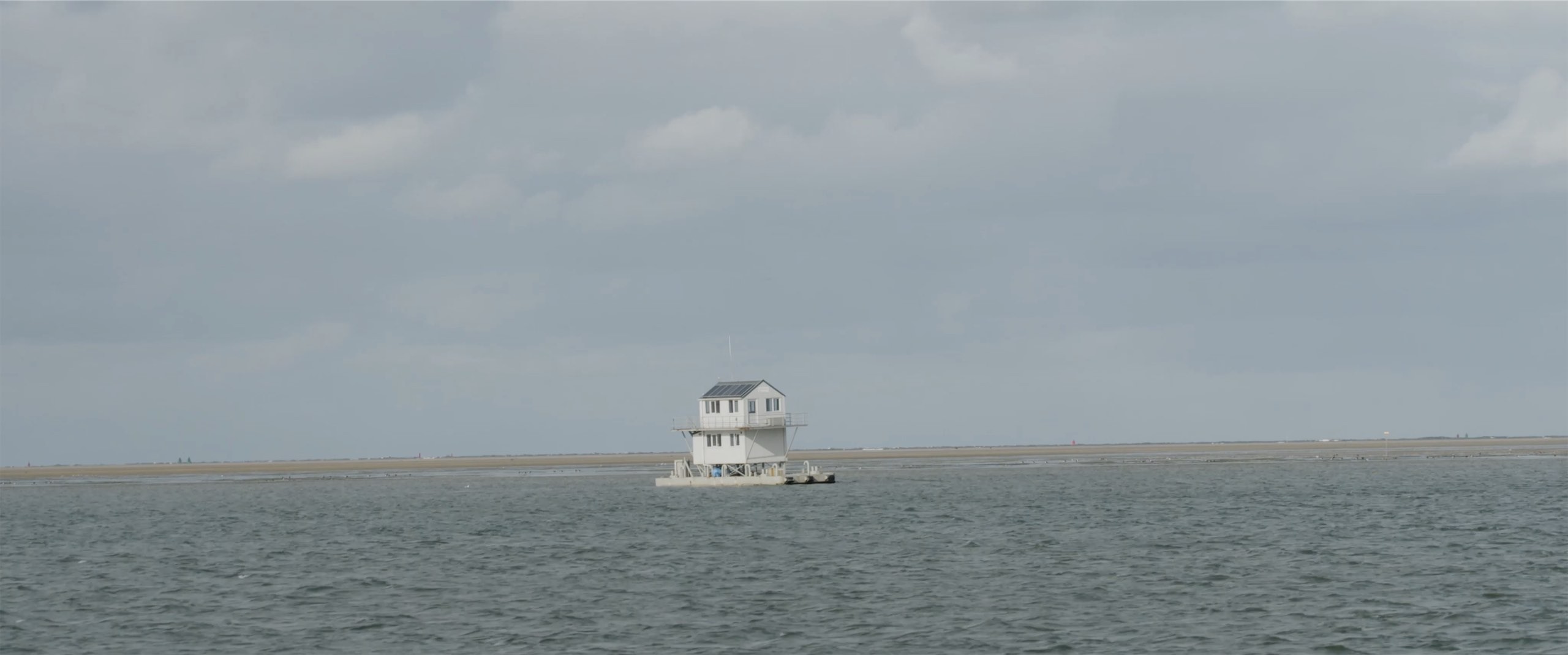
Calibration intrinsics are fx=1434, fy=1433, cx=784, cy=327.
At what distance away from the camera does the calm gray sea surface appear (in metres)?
34.8

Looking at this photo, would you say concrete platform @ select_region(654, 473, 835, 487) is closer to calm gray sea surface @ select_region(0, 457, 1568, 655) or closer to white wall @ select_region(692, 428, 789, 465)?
white wall @ select_region(692, 428, 789, 465)

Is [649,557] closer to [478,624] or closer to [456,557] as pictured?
[456,557]

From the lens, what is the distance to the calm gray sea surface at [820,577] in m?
34.8

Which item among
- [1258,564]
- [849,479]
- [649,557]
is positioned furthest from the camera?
[849,479]

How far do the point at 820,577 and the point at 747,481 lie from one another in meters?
60.1

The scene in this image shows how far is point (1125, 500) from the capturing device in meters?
86.2

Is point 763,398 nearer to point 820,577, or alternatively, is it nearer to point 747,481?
point 747,481

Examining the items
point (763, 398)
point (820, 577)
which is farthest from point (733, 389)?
point (820, 577)

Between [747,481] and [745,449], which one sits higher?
[745,449]

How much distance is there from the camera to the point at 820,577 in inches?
1849

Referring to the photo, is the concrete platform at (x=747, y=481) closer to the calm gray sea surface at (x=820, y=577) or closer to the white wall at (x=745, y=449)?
the white wall at (x=745, y=449)

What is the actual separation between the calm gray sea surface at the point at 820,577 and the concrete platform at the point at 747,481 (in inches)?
648

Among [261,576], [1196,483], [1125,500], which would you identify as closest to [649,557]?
[261,576]

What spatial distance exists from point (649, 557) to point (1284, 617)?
83.4 feet
